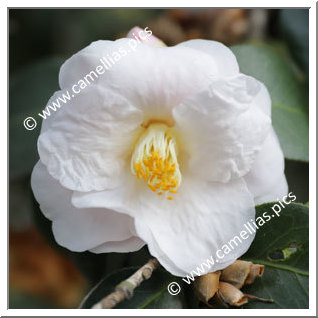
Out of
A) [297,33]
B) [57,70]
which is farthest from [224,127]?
[57,70]

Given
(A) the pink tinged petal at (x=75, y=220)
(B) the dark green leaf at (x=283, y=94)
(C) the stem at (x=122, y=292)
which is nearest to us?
(C) the stem at (x=122, y=292)

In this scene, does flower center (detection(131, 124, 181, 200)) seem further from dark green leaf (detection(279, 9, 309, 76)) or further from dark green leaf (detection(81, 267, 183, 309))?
dark green leaf (detection(279, 9, 309, 76))

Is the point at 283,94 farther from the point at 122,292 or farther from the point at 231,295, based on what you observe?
the point at 122,292

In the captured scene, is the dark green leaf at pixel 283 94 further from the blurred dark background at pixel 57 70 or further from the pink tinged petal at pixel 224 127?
the pink tinged petal at pixel 224 127

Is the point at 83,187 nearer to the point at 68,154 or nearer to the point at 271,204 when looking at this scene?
the point at 68,154

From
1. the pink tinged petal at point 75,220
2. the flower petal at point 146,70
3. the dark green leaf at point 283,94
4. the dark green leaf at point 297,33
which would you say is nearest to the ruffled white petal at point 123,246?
the pink tinged petal at point 75,220

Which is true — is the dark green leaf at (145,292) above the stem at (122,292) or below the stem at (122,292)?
below

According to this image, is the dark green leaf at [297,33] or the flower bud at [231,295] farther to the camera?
the dark green leaf at [297,33]

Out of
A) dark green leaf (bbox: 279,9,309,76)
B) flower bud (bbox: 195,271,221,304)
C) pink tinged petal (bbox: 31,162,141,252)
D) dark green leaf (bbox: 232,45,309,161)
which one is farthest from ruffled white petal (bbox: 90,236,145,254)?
dark green leaf (bbox: 279,9,309,76)
